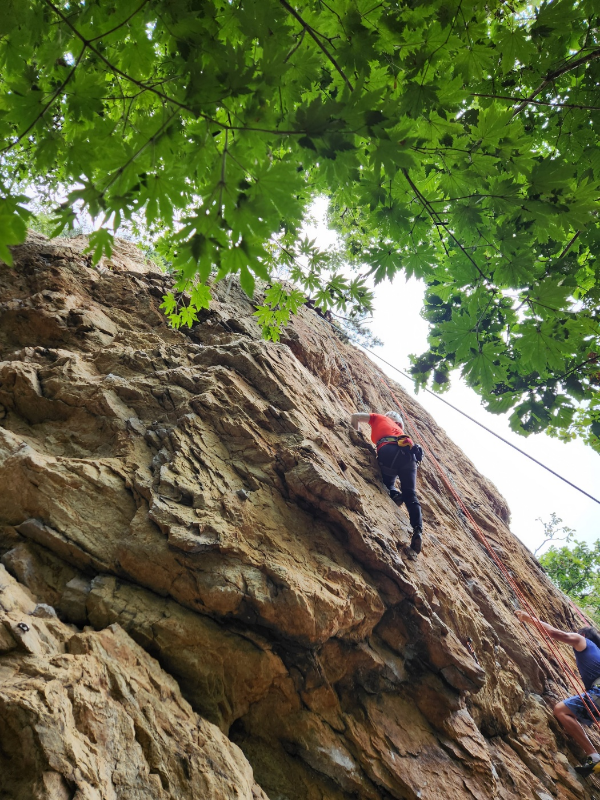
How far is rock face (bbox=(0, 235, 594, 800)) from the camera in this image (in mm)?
2424

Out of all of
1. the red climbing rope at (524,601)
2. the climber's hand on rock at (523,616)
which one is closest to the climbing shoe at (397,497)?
the red climbing rope at (524,601)

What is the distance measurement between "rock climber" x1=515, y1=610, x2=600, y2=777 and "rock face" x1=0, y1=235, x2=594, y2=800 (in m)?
0.17

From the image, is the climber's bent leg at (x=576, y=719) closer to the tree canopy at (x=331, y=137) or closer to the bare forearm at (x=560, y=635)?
the bare forearm at (x=560, y=635)

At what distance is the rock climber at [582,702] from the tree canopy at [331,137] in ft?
13.4

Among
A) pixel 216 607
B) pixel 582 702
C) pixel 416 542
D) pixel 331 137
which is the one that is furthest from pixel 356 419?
pixel 331 137

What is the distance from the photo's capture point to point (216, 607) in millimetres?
3133

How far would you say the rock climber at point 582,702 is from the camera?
443 centimetres

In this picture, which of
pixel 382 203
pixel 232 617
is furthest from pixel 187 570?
pixel 382 203

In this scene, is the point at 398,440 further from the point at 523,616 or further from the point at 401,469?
the point at 523,616

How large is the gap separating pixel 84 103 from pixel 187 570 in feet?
9.93

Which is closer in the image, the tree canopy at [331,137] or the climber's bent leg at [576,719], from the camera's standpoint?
the tree canopy at [331,137]

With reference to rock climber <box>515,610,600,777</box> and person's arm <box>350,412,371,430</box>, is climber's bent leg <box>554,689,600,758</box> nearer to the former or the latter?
rock climber <box>515,610,600,777</box>

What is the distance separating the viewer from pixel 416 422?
392 inches

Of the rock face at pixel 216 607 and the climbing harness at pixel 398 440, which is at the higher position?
the climbing harness at pixel 398 440
